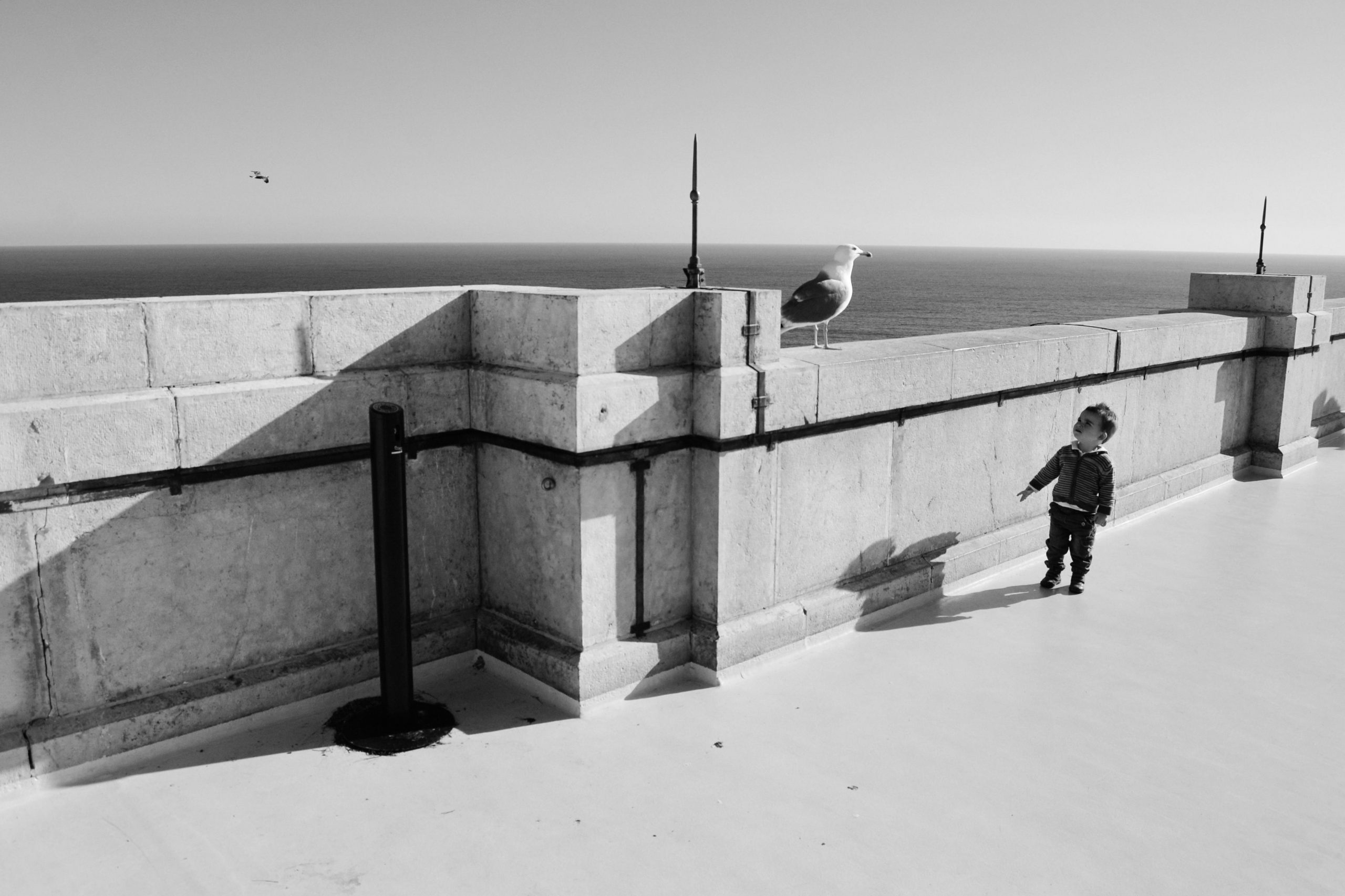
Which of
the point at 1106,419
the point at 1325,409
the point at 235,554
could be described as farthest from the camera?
the point at 1325,409

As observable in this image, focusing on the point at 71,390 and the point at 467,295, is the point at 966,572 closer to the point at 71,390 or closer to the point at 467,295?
the point at 467,295

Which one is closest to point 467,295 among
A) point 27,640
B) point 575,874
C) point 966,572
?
point 27,640

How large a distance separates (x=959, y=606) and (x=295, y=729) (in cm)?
406

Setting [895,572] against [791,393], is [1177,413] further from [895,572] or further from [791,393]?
[791,393]

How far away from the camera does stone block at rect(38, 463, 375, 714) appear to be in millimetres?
4605

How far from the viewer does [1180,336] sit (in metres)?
9.24

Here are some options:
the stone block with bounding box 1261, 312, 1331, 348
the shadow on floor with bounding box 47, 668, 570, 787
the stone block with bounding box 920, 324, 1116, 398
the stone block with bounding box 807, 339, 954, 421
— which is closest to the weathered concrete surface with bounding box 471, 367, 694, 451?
the stone block with bounding box 807, 339, 954, 421

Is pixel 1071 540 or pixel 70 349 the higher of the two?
pixel 70 349

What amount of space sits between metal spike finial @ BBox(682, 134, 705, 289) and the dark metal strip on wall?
86 centimetres

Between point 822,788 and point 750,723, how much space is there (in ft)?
2.27

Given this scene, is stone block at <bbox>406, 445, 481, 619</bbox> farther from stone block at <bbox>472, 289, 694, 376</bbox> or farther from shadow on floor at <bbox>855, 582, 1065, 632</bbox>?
shadow on floor at <bbox>855, 582, 1065, 632</bbox>

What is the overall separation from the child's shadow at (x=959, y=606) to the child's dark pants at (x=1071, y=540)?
0.21 m

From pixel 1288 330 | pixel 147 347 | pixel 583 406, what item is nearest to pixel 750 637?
pixel 583 406

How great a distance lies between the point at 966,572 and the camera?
7.27 meters
